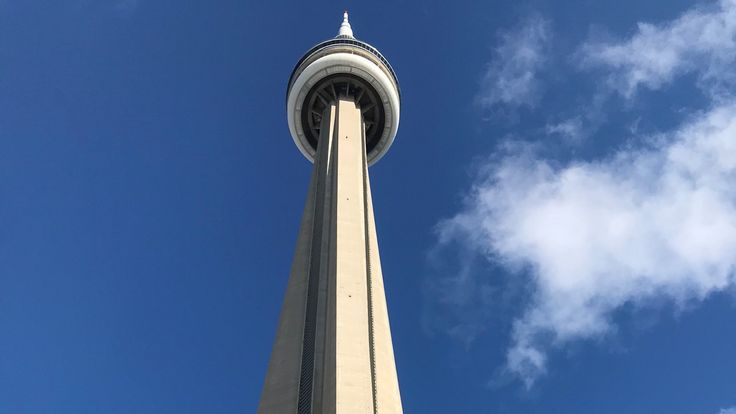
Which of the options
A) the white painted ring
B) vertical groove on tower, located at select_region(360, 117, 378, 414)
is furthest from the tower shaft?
the white painted ring

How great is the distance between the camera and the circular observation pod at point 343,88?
46.5 m

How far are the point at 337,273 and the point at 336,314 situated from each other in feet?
8.48

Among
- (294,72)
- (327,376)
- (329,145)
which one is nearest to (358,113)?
(329,145)

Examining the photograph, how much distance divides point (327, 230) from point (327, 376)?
10.4 metres

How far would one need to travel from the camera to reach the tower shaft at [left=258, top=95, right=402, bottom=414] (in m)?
26.0

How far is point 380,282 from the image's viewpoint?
1272 inches

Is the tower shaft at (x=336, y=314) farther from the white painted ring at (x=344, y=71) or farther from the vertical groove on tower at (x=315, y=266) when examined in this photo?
the white painted ring at (x=344, y=71)

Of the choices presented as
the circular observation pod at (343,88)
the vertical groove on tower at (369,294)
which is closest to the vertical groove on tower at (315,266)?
the vertical groove on tower at (369,294)

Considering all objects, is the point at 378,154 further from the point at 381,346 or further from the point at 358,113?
the point at 381,346

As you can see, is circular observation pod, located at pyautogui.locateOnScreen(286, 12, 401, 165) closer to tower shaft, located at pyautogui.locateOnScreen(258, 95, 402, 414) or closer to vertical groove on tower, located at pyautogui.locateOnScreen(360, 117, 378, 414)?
tower shaft, located at pyautogui.locateOnScreen(258, 95, 402, 414)

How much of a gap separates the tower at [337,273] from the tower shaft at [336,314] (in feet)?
0.17

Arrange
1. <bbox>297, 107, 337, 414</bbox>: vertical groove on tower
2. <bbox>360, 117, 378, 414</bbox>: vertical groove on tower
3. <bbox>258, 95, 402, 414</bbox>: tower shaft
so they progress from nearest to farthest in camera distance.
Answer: <bbox>258, 95, 402, 414</bbox>: tower shaft → <bbox>360, 117, 378, 414</bbox>: vertical groove on tower → <bbox>297, 107, 337, 414</bbox>: vertical groove on tower

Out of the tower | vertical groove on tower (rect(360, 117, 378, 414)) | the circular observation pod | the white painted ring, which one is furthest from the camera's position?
the circular observation pod

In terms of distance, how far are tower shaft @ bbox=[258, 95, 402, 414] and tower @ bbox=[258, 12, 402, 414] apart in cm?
5
